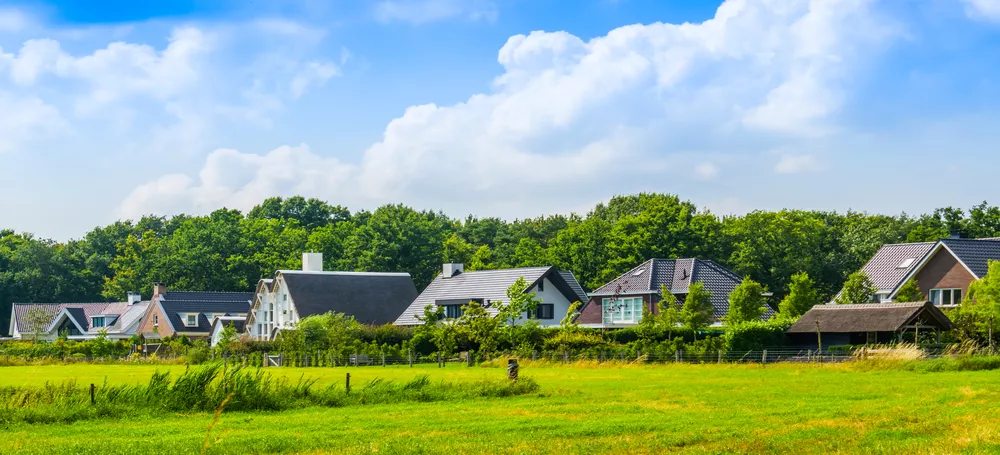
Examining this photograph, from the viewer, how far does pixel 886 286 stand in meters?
60.8

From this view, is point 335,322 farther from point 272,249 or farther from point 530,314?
point 272,249

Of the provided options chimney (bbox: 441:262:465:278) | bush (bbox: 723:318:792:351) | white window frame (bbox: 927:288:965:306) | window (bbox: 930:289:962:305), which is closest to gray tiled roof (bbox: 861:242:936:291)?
white window frame (bbox: 927:288:965:306)

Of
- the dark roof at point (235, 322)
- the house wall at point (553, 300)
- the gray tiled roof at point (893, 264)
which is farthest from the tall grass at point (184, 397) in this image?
the dark roof at point (235, 322)

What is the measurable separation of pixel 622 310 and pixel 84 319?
55.5 m

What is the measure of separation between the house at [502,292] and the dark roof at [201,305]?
23.0 metres

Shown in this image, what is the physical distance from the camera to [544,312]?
75.9 metres

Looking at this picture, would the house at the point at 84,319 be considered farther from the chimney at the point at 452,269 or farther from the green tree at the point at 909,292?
the green tree at the point at 909,292

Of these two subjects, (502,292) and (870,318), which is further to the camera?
(502,292)

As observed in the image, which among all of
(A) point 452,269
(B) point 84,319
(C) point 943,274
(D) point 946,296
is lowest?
(B) point 84,319

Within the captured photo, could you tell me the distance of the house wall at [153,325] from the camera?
93.9 m

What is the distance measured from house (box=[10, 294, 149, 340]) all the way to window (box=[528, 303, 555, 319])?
135 feet

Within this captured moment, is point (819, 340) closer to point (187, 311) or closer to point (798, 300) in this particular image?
point (798, 300)

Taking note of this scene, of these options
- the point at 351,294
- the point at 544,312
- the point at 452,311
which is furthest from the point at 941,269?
the point at 351,294

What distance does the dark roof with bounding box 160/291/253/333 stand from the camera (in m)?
94.1
